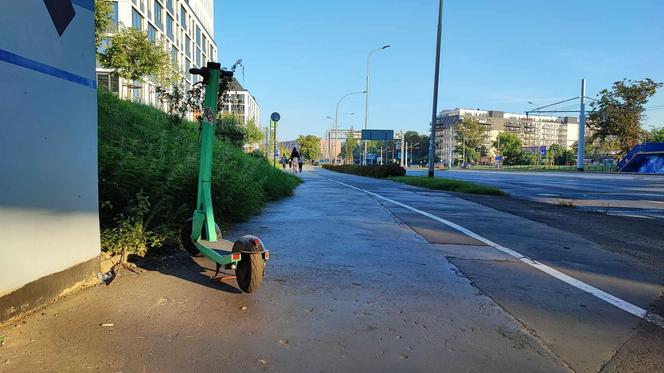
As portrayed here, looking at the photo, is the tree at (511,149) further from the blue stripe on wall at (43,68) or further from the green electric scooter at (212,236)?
the blue stripe on wall at (43,68)

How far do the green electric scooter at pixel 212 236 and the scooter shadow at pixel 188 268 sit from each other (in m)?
0.13

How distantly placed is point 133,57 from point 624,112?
65.9m

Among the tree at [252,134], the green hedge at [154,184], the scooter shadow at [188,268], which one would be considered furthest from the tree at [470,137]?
the scooter shadow at [188,268]

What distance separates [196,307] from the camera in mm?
3793

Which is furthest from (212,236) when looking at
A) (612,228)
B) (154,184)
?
(612,228)

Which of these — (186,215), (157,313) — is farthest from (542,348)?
(186,215)

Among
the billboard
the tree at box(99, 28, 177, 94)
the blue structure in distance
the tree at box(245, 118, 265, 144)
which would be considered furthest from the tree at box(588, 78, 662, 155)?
the tree at box(99, 28, 177, 94)

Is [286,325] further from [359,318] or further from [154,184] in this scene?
[154,184]

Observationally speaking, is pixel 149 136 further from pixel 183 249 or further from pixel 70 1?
pixel 70 1

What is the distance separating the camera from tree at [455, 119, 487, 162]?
130 metres

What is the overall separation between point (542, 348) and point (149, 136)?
630 centimetres

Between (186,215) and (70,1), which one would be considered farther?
(186,215)

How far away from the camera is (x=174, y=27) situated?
189 feet

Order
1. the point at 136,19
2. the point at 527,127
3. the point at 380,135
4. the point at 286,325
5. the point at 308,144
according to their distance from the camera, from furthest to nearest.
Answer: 1. the point at 527,127
2. the point at 308,144
3. the point at 380,135
4. the point at 136,19
5. the point at 286,325
